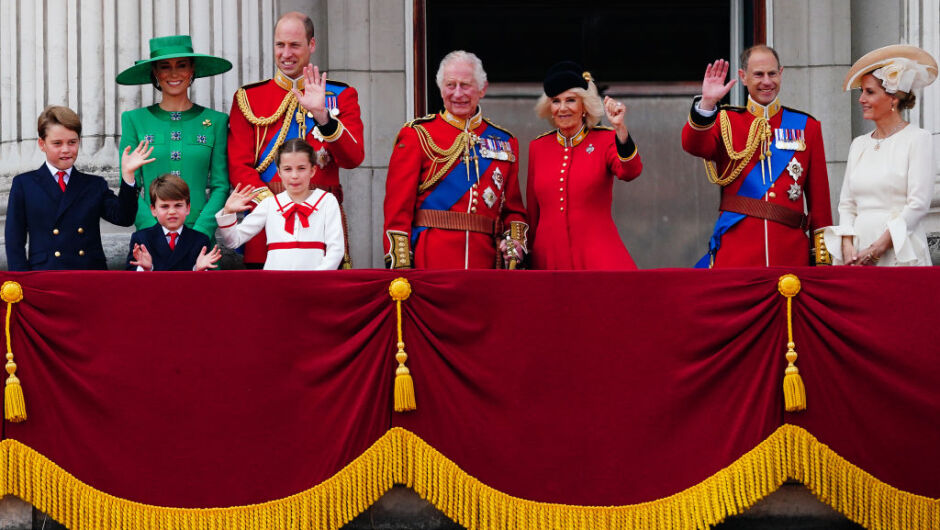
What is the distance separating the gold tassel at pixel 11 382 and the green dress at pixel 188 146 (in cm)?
119

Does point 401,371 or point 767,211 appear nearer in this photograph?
point 401,371

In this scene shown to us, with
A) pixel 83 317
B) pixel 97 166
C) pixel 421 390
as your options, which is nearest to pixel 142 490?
pixel 83 317

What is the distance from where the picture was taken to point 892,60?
6758 mm

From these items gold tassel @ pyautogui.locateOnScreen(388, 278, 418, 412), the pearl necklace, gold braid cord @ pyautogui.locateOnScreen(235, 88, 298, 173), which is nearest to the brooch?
the pearl necklace

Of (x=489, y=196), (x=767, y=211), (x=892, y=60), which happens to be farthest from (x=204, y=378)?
(x=892, y=60)

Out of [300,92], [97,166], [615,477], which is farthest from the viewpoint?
[97,166]

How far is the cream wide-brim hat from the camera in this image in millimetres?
6766

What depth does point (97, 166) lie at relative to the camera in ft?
25.3

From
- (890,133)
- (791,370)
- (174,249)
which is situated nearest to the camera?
(791,370)

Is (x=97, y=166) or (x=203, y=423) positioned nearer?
(x=203, y=423)

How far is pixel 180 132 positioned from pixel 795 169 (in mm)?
2793

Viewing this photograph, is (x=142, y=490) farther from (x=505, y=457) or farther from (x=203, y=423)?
(x=505, y=457)

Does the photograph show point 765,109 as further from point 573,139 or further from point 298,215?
point 298,215

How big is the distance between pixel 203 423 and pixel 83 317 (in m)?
0.62
